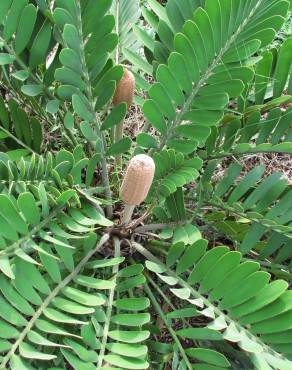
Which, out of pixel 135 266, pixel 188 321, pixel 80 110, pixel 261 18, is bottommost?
pixel 188 321

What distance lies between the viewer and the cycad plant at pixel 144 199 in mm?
1018

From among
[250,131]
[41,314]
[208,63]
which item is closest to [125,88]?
[208,63]

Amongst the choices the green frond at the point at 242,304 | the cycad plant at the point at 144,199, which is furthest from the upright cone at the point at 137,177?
the green frond at the point at 242,304

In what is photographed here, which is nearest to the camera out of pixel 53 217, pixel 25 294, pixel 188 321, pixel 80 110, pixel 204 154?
pixel 25 294

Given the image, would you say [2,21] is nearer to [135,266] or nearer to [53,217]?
[53,217]

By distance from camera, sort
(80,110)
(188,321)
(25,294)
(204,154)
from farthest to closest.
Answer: (188,321) → (204,154) → (80,110) → (25,294)

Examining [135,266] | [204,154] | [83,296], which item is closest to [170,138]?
[204,154]

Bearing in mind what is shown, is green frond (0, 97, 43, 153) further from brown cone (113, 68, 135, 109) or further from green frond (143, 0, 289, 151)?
green frond (143, 0, 289, 151)

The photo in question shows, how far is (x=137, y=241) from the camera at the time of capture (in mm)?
1417

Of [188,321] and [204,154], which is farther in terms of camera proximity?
[188,321]

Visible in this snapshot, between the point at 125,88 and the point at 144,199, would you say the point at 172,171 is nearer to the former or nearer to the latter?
the point at 144,199

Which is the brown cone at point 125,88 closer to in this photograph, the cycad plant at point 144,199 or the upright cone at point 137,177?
the cycad plant at point 144,199

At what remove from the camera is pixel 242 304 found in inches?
41.9

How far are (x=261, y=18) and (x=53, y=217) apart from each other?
22.3 inches
